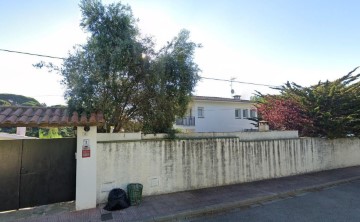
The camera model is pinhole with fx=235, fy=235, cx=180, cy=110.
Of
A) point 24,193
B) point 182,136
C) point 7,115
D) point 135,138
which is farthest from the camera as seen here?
point 182,136

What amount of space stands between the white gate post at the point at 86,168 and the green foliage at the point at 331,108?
1118cm

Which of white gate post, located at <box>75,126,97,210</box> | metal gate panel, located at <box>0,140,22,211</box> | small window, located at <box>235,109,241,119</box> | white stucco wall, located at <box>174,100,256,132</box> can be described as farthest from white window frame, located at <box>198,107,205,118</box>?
metal gate panel, located at <box>0,140,22,211</box>

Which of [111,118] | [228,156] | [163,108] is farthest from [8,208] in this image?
[228,156]

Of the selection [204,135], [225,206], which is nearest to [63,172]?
[225,206]

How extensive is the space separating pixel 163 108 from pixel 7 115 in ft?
14.8

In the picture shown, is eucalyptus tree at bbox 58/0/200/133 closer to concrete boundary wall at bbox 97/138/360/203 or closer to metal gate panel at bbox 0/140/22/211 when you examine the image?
concrete boundary wall at bbox 97/138/360/203

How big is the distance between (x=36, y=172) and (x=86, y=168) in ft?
4.89

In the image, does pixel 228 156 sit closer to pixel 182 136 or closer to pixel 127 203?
pixel 182 136

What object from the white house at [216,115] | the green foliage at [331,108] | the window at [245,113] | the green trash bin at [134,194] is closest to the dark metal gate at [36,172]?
the green trash bin at [134,194]

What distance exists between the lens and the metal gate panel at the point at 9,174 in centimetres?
657

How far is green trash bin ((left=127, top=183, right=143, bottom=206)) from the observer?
7105 millimetres

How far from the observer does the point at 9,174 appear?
6672 mm

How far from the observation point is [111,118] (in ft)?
26.9

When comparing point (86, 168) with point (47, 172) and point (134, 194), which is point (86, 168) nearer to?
point (47, 172)
